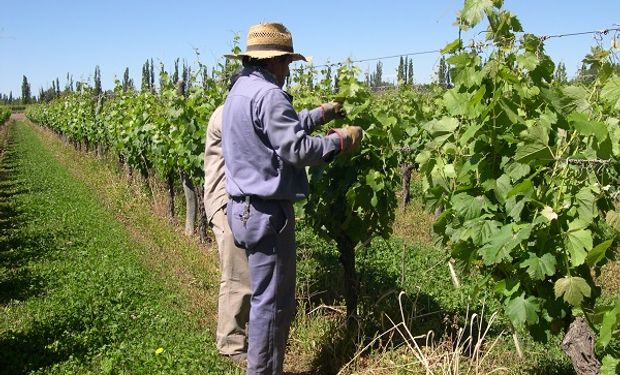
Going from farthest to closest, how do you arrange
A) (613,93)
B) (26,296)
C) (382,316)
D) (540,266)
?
(26,296) < (382,316) < (540,266) < (613,93)

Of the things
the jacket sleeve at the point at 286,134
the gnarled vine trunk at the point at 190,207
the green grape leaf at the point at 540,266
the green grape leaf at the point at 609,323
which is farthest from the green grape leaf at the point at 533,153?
the gnarled vine trunk at the point at 190,207

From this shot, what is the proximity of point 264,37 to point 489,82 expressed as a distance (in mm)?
1275

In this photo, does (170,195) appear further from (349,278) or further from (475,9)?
(475,9)

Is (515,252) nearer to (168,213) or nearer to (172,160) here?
(172,160)

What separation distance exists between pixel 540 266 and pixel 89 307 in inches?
155

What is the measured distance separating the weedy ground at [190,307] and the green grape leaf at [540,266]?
22.9 inches

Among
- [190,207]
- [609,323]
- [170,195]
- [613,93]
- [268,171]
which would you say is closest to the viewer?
[609,323]

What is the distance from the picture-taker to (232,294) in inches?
159

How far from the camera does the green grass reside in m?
4.27

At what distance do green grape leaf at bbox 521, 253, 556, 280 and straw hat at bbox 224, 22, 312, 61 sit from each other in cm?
173

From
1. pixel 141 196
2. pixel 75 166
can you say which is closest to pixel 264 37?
pixel 141 196

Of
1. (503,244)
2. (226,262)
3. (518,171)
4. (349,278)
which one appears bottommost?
(349,278)

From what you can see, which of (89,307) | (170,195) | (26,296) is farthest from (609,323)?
(170,195)

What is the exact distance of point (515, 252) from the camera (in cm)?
280
